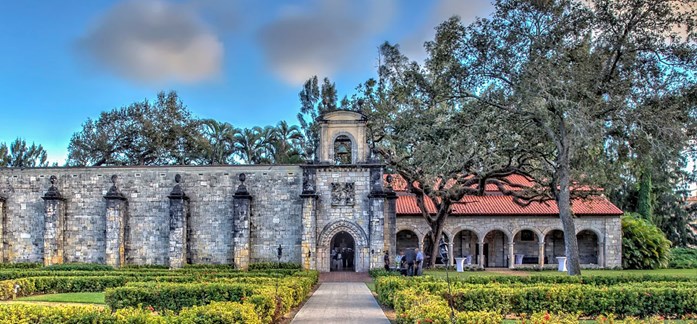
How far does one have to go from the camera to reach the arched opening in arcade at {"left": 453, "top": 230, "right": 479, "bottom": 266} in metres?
39.4

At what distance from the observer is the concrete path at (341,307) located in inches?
569

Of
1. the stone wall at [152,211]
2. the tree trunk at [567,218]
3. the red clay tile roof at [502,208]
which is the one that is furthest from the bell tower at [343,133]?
the tree trunk at [567,218]

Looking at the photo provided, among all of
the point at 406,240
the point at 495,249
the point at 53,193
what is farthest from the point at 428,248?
the point at 53,193

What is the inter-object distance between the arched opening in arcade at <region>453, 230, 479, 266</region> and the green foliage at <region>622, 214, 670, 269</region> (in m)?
9.44

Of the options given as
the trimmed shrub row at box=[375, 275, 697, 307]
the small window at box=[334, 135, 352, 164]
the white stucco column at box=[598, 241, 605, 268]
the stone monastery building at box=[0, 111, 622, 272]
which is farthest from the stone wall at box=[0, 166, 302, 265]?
the white stucco column at box=[598, 241, 605, 268]

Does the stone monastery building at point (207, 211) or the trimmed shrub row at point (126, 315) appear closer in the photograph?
the trimmed shrub row at point (126, 315)

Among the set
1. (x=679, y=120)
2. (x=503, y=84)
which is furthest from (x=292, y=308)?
(x=679, y=120)

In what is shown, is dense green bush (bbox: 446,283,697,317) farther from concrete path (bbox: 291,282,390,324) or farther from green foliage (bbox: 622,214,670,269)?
green foliage (bbox: 622,214,670,269)

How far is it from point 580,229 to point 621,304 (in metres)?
24.2

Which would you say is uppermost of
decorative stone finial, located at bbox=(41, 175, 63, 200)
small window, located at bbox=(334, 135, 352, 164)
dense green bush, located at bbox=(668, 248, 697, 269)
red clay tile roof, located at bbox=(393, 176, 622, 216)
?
small window, located at bbox=(334, 135, 352, 164)

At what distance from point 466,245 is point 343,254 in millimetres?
8407

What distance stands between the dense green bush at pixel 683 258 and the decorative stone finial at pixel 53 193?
38778mm

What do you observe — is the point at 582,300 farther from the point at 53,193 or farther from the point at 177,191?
the point at 53,193

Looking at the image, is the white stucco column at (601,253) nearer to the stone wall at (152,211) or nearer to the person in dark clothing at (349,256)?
the person in dark clothing at (349,256)
